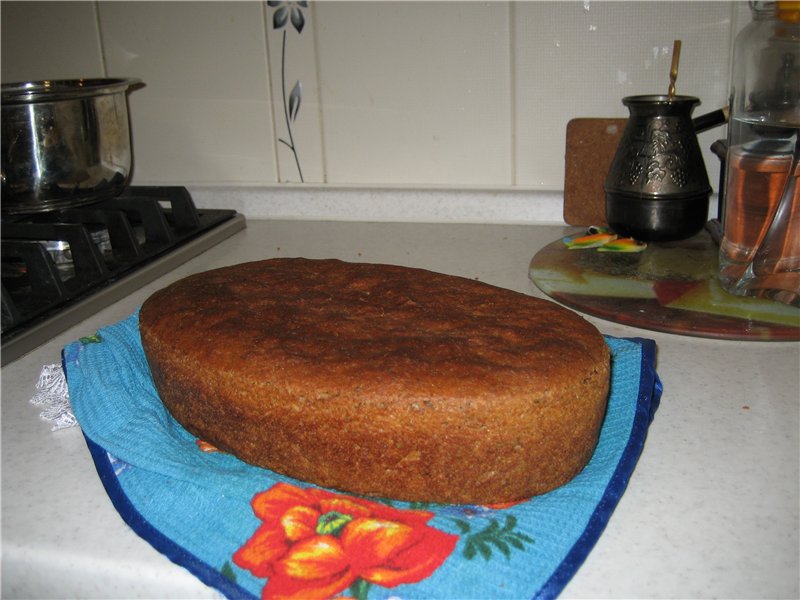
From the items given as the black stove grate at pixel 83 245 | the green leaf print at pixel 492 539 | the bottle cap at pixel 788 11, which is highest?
the bottle cap at pixel 788 11

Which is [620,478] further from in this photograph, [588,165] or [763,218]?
[588,165]

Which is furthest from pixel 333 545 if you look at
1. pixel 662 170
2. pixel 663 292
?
pixel 662 170

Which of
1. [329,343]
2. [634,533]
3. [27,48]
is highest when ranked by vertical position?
[27,48]

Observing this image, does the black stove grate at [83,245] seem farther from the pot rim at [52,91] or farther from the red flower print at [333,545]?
the red flower print at [333,545]

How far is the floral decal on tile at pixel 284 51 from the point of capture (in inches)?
46.6

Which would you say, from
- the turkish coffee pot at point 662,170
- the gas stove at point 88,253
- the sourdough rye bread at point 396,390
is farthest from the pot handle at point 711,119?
the gas stove at point 88,253

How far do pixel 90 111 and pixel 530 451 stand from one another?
815 millimetres

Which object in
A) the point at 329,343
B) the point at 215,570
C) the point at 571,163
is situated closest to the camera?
the point at 215,570

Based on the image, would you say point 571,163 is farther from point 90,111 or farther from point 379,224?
point 90,111

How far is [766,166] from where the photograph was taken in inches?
32.8

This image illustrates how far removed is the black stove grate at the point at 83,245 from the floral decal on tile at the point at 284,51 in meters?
0.16

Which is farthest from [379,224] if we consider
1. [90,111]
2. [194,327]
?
[194,327]

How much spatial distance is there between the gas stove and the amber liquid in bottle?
2.48 ft

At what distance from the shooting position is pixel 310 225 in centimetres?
126
